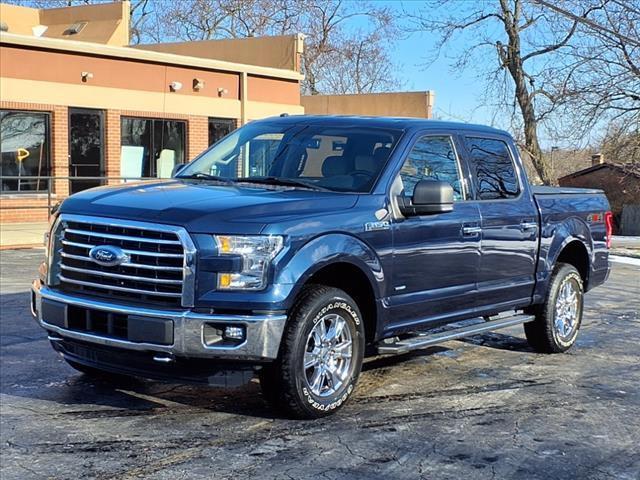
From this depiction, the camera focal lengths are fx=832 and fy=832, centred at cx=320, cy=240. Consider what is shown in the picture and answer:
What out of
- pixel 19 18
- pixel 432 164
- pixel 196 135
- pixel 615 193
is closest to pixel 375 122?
pixel 432 164

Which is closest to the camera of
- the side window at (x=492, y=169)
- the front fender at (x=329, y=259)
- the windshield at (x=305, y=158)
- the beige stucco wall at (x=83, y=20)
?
the front fender at (x=329, y=259)

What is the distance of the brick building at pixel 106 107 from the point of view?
1948 centimetres

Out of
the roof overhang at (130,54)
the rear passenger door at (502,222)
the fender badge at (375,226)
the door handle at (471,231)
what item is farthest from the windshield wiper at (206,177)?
the roof overhang at (130,54)

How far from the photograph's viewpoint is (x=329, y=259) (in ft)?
17.7

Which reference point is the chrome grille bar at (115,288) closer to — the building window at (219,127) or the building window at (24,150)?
the building window at (24,150)

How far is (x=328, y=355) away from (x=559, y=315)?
334 cm

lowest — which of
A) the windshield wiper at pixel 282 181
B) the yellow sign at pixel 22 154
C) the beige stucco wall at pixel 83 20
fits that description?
the windshield wiper at pixel 282 181

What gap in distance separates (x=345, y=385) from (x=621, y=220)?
42609mm

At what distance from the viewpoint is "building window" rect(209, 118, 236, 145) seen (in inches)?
950

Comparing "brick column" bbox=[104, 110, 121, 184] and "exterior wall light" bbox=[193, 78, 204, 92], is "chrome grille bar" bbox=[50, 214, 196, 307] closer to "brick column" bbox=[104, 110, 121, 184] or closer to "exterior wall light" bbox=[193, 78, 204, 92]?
"brick column" bbox=[104, 110, 121, 184]

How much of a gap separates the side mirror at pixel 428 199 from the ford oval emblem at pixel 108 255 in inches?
81.2

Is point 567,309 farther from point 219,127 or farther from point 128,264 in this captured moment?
point 219,127

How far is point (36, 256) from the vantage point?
49.8 feet

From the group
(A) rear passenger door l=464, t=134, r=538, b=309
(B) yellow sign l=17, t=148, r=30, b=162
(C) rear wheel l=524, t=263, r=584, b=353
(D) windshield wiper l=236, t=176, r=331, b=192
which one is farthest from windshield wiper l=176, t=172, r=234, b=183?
(B) yellow sign l=17, t=148, r=30, b=162
